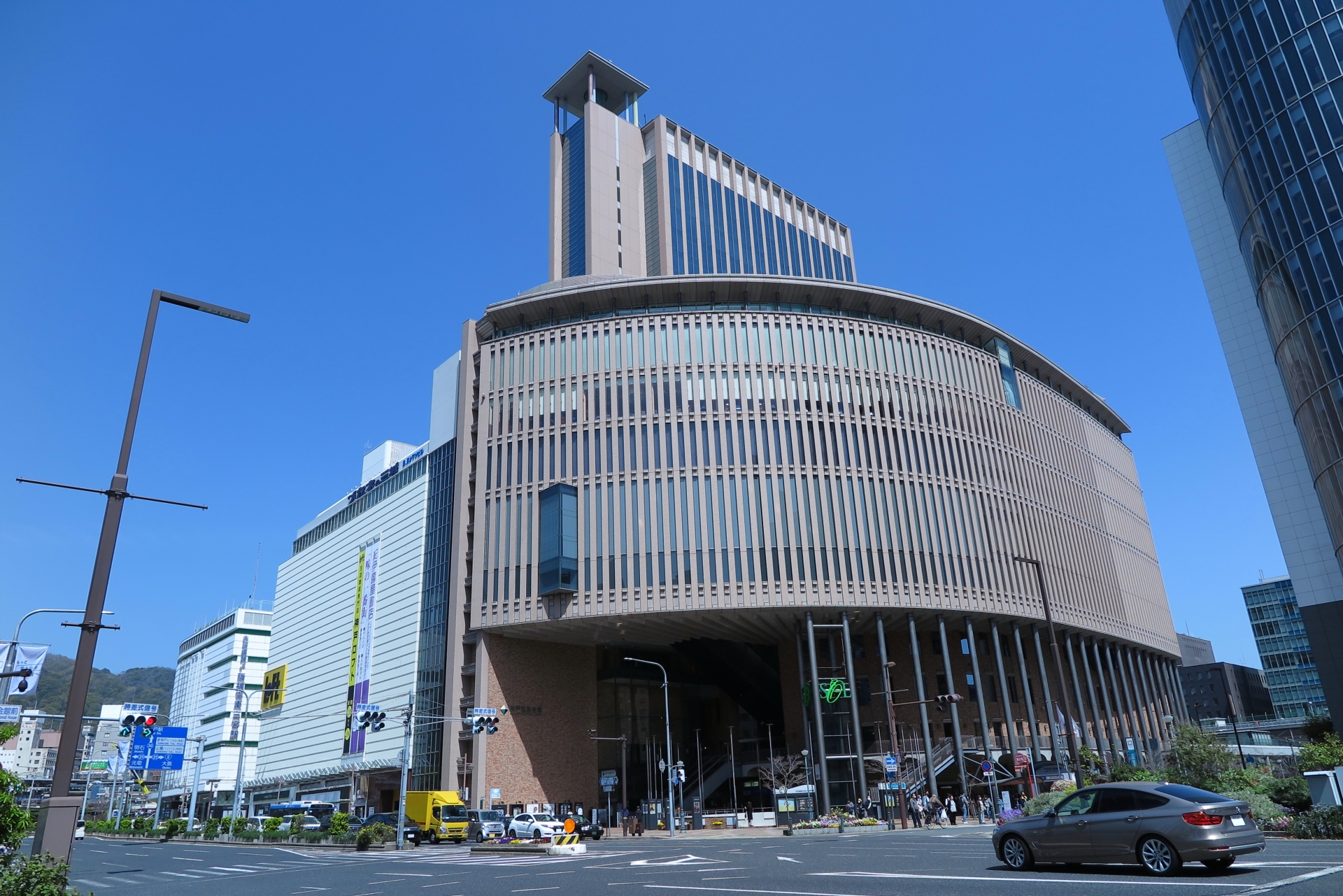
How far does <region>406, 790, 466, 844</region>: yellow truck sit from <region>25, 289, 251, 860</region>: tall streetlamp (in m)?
38.3

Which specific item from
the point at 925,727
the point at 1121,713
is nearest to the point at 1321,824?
the point at 925,727

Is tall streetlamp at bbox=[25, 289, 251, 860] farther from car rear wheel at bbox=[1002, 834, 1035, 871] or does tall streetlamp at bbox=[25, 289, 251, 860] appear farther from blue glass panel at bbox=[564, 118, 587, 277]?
blue glass panel at bbox=[564, 118, 587, 277]

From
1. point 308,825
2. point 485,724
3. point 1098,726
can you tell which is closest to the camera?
point 485,724

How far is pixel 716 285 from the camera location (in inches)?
2648

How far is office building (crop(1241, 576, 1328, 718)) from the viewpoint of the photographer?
Result: 13600 cm

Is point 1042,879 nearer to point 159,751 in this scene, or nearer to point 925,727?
point 925,727

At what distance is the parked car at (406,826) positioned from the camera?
47156mm

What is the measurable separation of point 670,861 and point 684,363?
43.1 meters

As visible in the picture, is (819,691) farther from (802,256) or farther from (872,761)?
(802,256)

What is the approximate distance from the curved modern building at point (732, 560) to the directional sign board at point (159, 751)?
13.0 meters

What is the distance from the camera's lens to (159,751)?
76.6 meters

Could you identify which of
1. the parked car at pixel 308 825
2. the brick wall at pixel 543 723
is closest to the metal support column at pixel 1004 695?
the brick wall at pixel 543 723

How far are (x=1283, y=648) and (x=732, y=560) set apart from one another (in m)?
126

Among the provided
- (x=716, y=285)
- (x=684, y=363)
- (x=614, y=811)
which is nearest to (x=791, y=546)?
(x=684, y=363)
